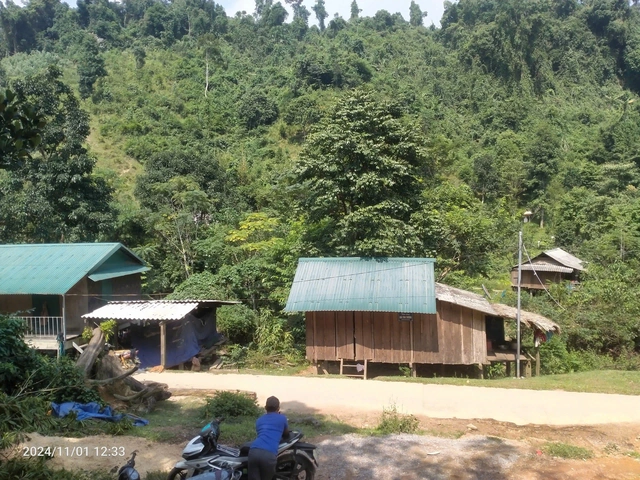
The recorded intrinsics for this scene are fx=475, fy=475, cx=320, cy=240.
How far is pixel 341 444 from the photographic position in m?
6.78

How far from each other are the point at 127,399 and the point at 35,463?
4.09 meters

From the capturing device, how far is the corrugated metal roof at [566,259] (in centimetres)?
2497

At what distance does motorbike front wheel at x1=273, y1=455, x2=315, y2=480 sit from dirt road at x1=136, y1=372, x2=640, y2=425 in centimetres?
426

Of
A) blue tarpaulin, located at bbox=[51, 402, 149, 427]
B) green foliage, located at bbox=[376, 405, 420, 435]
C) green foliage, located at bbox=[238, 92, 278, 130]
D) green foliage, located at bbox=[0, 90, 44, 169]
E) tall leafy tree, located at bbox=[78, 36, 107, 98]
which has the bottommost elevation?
green foliage, located at bbox=[376, 405, 420, 435]

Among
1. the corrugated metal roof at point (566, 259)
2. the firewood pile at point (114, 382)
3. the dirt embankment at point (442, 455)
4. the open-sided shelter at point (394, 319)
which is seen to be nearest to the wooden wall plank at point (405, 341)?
the open-sided shelter at point (394, 319)

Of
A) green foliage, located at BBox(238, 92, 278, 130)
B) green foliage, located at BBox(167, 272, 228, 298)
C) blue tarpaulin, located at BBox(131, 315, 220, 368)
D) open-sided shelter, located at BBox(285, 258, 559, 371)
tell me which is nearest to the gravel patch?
open-sided shelter, located at BBox(285, 258, 559, 371)

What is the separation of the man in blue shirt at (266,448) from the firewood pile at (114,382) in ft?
15.8

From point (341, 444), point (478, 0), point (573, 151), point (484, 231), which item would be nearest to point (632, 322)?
point (484, 231)

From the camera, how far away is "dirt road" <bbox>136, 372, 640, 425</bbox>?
8867 mm

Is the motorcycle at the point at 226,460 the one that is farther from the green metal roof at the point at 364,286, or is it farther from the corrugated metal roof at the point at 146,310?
the corrugated metal roof at the point at 146,310

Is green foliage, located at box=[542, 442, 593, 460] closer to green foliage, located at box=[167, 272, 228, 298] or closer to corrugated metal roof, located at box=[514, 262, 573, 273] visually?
green foliage, located at box=[167, 272, 228, 298]

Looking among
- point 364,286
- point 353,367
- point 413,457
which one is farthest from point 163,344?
point 413,457

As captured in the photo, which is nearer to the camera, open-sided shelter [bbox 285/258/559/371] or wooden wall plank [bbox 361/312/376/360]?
open-sided shelter [bbox 285/258/559/371]

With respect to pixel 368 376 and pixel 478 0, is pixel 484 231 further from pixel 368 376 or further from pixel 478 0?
pixel 478 0
